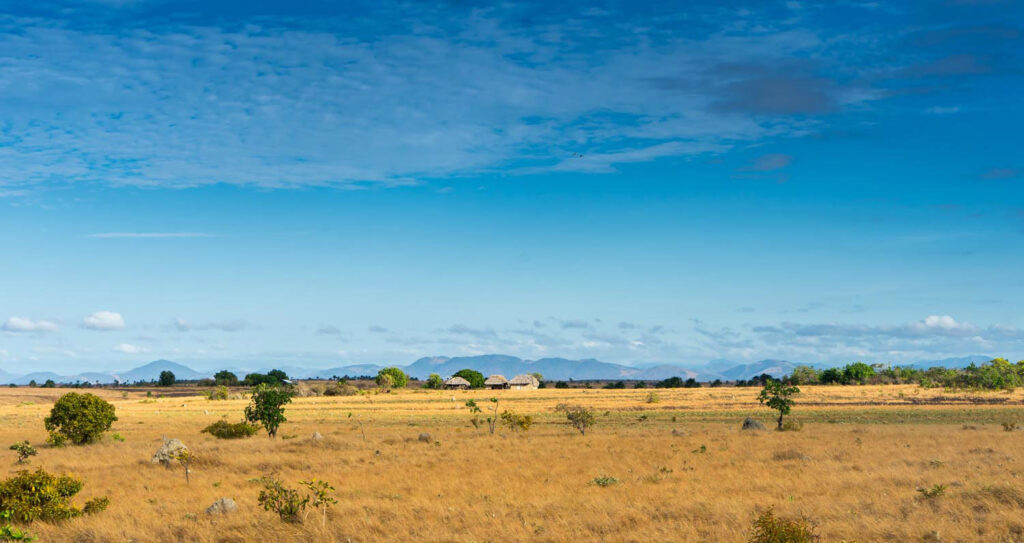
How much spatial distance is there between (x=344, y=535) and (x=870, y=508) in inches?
553

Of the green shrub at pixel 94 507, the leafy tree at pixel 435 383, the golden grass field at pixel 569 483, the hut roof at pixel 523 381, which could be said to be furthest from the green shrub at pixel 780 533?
the leafy tree at pixel 435 383

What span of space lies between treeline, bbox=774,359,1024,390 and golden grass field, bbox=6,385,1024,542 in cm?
6750

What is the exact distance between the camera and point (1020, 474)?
25.5 m

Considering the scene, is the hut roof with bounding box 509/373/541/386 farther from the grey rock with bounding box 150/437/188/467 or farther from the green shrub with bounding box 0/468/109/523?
the green shrub with bounding box 0/468/109/523

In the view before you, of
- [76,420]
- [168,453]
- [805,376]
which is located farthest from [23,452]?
[805,376]

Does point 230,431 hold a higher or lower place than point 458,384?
lower

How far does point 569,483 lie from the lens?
27281 mm

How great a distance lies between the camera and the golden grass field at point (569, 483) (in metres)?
18.6

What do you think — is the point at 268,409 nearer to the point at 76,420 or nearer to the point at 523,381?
the point at 76,420

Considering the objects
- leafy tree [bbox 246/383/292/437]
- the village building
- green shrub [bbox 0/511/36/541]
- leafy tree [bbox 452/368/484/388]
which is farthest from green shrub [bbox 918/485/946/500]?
the village building

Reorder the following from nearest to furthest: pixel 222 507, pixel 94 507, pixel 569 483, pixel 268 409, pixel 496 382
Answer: pixel 222 507 → pixel 94 507 → pixel 569 483 → pixel 268 409 → pixel 496 382

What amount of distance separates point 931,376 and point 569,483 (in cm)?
13596

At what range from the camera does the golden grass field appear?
731 inches

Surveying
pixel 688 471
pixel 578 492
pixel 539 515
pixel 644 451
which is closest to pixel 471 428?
pixel 644 451
